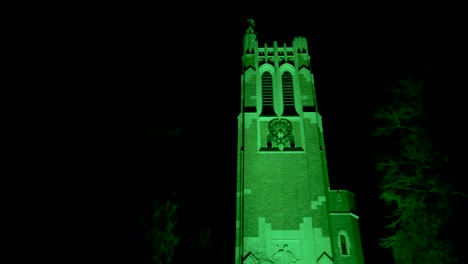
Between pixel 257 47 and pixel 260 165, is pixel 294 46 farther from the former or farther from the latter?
pixel 260 165

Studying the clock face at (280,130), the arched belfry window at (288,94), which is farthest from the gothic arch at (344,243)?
the arched belfry window at (288,94)

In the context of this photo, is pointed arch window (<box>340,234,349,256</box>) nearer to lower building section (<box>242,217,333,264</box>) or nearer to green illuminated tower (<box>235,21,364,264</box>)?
green illuminated tower (<box>235,21,364,264</box>)

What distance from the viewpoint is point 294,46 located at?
3419 cm

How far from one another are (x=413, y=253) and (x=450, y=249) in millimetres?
2191

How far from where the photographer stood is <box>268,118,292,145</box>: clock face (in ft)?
95.5

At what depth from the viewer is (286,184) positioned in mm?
27484

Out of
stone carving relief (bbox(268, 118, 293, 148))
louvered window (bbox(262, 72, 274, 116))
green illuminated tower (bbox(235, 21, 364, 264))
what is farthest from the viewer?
louvered window (bbox(262, 72, 274, 116))

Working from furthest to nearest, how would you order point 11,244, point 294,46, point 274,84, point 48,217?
point 294,46
point 274,84
point 48,217
point 11,244

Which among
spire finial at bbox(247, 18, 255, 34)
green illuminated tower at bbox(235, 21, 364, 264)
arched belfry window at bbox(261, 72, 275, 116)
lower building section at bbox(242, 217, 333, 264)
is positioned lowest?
lower building section at bbox(242, 217, 333, 264)

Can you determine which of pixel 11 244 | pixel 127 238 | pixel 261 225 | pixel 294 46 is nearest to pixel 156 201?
pixel 127 238

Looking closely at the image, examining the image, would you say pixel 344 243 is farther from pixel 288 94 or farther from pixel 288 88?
pixel 288 88

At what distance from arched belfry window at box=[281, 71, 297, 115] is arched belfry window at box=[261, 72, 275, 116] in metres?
0.95

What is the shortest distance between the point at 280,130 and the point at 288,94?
350 cm

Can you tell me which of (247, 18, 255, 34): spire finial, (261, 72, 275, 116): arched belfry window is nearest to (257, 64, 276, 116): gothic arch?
(261, 72, 275, 116): arched belfry window
